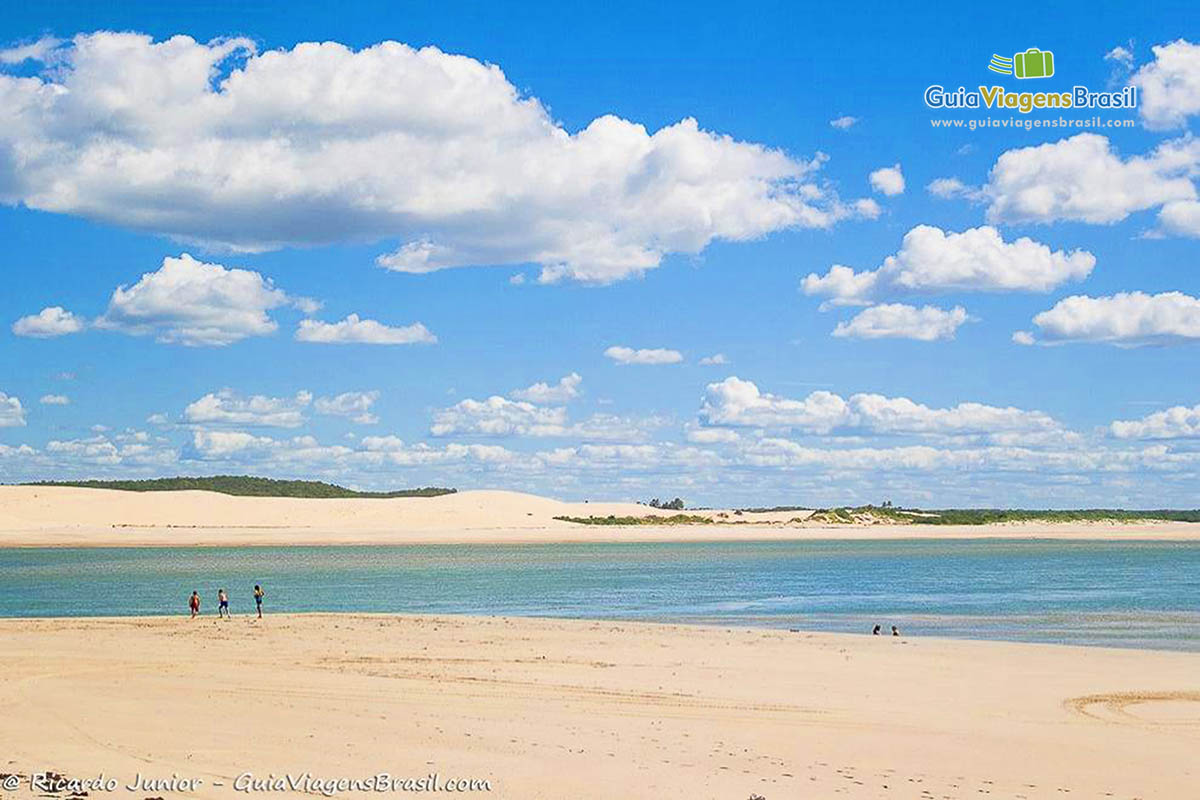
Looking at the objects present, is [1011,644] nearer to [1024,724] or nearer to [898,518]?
[1024,724]

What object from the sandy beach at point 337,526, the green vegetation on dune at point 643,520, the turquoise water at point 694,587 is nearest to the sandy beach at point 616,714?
the turquoise water at point 694,587

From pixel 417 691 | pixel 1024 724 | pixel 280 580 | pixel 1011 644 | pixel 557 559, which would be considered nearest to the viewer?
pixel 1024 724

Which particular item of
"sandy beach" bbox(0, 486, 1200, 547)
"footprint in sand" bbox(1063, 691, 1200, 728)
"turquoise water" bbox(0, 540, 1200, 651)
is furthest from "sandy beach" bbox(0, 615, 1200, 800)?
"sandy beach" bbox(0, 486, 1200, 547)

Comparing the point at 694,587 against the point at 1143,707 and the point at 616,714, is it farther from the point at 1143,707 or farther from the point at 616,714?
the point at 616,714

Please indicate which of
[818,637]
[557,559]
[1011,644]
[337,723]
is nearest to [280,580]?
[557,559]

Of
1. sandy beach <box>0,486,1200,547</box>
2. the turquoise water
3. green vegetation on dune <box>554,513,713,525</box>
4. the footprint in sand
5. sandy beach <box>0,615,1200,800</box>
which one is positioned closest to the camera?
sandy beach <box>0,615,1200,800</box>

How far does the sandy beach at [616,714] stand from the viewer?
1662cm

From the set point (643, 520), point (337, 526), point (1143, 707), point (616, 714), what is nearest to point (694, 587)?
point (1143, 707)

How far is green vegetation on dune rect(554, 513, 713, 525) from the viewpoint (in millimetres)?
168750

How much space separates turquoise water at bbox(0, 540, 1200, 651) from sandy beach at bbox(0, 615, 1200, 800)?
9.25 m

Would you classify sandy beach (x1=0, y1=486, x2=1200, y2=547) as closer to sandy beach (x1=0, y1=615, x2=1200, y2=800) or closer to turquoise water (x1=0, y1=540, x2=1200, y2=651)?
turquoise water (x1=0, y1=540, x2=1200, y2=651)

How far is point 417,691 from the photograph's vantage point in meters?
24.4

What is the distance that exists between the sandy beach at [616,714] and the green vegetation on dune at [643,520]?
132881 millimetres

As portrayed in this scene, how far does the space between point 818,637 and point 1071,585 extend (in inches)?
1203
